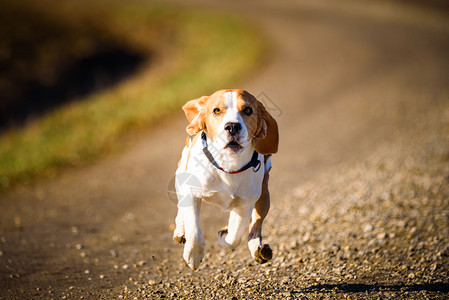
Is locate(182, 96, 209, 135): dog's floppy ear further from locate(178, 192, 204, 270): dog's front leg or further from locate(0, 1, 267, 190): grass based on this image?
locate(0, 1, 267, 190): grass

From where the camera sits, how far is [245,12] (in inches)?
1079

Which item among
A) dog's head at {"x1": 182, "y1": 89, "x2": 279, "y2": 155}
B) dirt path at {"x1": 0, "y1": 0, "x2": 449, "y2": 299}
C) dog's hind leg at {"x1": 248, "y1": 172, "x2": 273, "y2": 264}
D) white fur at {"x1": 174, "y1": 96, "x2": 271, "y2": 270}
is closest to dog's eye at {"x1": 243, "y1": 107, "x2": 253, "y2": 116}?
dog's head at {"x1": 182, "y1": 89, "x2": 279, "y2": 155}

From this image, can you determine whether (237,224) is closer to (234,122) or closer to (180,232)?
(180,232)

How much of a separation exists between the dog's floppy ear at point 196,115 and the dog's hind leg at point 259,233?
1063 mm

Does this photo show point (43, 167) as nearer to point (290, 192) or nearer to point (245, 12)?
point (290, 192)

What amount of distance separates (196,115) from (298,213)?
470cm

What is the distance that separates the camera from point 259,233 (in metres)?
4.93

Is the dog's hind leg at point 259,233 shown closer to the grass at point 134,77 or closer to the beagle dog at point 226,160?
the beagle dog at point 226,160

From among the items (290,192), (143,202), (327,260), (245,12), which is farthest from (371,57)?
(327,260)

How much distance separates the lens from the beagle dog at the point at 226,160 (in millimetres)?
4152

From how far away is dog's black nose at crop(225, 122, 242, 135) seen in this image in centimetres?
403

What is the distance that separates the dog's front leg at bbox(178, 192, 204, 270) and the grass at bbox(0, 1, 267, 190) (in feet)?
22.9

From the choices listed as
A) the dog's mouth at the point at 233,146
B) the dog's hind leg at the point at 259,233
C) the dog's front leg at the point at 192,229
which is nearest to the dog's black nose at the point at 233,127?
the dog's mouth at the point at 233,146

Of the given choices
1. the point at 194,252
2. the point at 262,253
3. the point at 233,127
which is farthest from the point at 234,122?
the point at 262,253
